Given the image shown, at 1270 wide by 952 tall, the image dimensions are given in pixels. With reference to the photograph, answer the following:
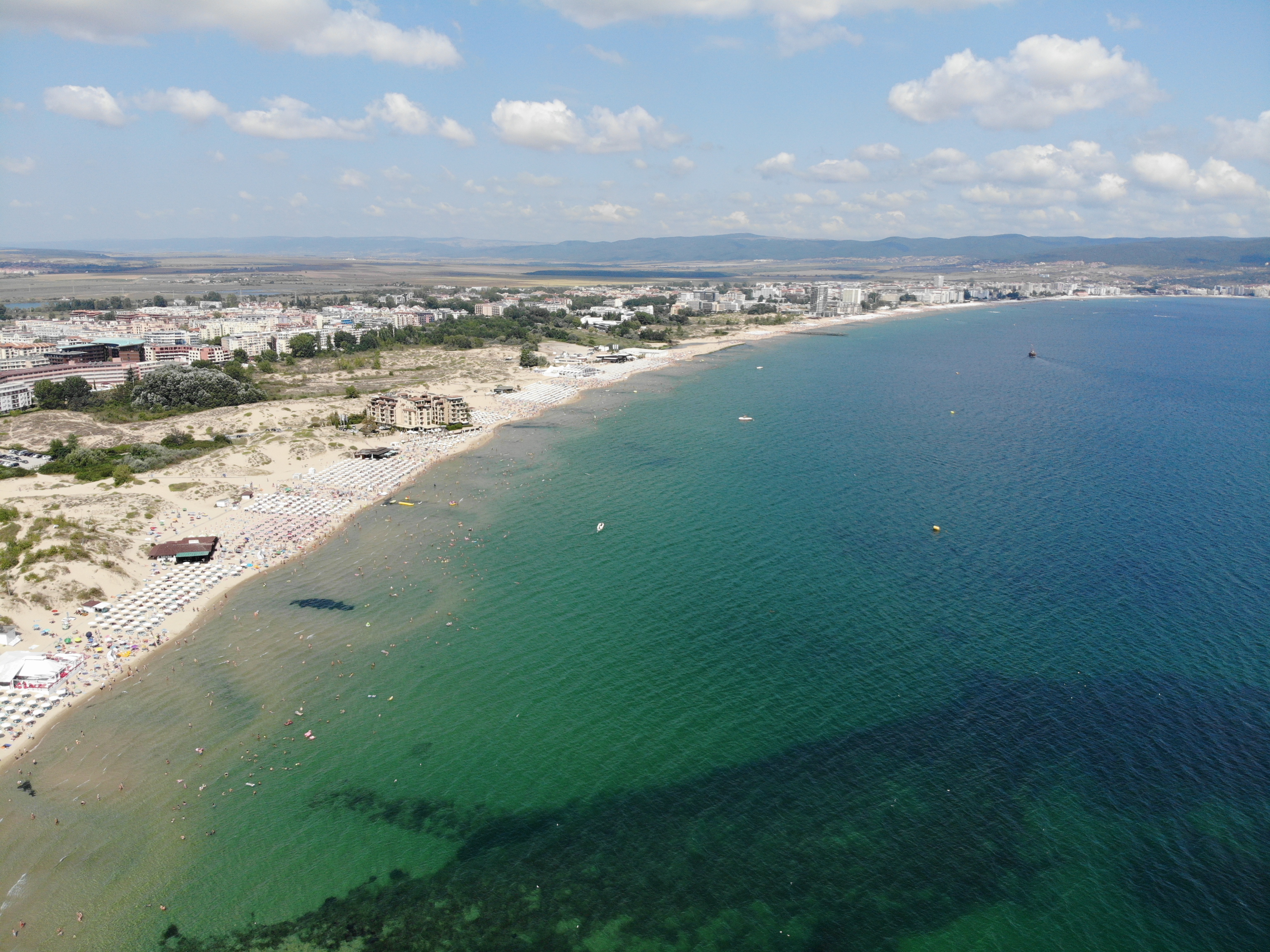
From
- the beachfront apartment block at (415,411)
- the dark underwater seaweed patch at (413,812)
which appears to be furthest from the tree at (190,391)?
the dark underwater seaweed patch at (413,812)

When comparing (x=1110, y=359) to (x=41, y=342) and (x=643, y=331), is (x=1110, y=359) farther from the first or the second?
(x=41, y=342)

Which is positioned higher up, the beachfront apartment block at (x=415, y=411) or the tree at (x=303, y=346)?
the tree at (x=303, y=346)

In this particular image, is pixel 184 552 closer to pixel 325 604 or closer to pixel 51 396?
pixel 325 604

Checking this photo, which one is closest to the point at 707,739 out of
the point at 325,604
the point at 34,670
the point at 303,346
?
the point at 325,604

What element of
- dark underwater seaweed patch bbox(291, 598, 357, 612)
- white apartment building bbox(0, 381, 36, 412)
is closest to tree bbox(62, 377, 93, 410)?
white apartment building bbox(0, 381, 36, 412)

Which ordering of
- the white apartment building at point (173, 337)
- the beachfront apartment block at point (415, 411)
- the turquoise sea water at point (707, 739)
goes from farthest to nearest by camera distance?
the white apartment building at point (173, 337)
the beachfront apartment block at point (415, 411)
the turquoise sea water at point (707, 739)

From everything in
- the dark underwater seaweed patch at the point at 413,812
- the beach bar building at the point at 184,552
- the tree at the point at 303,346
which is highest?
the tree at the point at 303,346

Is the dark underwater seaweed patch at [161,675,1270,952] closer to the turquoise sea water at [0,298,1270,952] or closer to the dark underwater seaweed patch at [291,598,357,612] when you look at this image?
the turquoise sea water at [0,298,1270,952]

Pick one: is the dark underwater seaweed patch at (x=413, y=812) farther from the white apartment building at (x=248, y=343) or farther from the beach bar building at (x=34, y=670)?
the white apartment building at (x=248, y=343)
